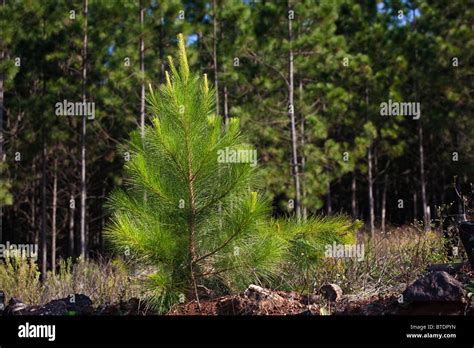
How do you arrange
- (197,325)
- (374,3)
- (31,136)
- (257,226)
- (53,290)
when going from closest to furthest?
1. (197,325)
2. (257,226)
3. (53,290)
4. (31,136)
5. (374,3)

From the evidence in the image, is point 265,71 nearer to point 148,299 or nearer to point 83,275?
point 83,275

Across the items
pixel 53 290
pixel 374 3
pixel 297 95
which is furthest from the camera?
pixel 374 3

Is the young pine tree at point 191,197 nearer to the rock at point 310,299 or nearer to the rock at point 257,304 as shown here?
the rock at point 257,304

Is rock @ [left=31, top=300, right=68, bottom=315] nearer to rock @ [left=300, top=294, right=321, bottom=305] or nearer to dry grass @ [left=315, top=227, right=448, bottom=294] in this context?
rock @ [left=300, top=294, right=321, bottom=305]

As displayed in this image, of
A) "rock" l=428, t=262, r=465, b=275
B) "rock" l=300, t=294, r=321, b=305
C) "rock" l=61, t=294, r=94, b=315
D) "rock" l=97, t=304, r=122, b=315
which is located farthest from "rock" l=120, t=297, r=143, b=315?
"rock" l=428, t=262, r=465, b=275

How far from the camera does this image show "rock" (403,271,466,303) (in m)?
5.66

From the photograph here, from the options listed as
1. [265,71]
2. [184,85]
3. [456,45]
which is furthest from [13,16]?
[456,45]

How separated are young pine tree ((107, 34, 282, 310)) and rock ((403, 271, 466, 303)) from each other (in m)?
1.38

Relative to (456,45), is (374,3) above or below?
above

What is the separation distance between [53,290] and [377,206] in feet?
59.9

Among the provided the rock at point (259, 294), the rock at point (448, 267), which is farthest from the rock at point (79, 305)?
the rock at point (448, 267)

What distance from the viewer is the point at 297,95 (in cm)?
2061

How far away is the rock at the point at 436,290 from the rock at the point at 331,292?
1200mm

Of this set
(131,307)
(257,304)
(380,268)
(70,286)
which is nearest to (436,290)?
(257,304)
